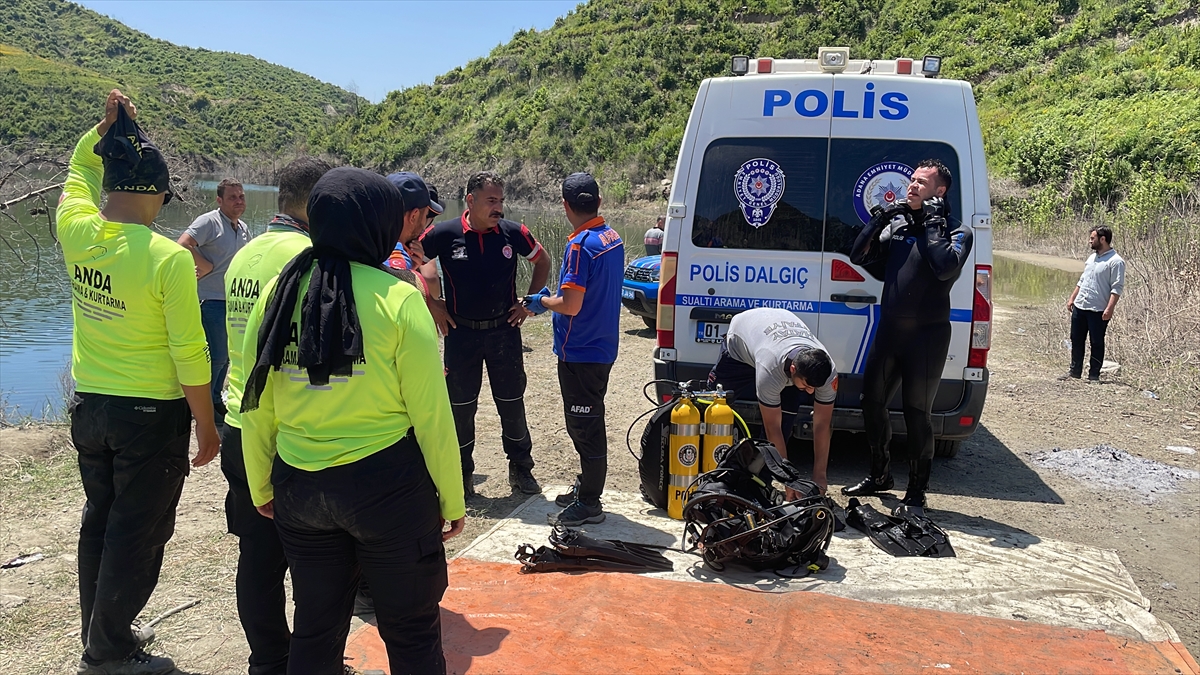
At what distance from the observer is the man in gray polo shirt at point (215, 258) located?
613 centimetres

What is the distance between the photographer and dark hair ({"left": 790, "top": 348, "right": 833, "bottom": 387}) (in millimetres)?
4590

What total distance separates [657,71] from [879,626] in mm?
56536

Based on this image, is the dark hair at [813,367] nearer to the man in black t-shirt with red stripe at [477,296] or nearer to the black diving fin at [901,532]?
the black diving fin at [901,532]

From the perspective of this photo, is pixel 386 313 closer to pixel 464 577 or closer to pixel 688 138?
pixel 464 577

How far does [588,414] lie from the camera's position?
4938 mm

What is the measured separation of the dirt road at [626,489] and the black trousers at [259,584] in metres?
0.70

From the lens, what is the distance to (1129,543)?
5117mm

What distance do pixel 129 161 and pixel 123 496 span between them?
125 centimetres

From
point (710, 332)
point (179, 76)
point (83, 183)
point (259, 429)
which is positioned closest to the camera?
point (259, 429)

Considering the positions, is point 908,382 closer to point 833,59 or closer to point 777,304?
→ point 777,304

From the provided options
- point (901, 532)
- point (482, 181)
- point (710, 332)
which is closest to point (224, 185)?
point (482, 181)

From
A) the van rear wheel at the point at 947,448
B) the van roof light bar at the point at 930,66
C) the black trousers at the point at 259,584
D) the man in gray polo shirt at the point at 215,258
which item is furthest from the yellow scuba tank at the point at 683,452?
the man in gray polo shirt at the point at 215,258

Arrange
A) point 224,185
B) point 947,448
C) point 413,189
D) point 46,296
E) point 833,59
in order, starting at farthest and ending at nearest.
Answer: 1. point 46,296
2. point 947,448
3. point 224,185
4. point 833,59
5. point 413,189

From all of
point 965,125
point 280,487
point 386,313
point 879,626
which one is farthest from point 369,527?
point 965,125
